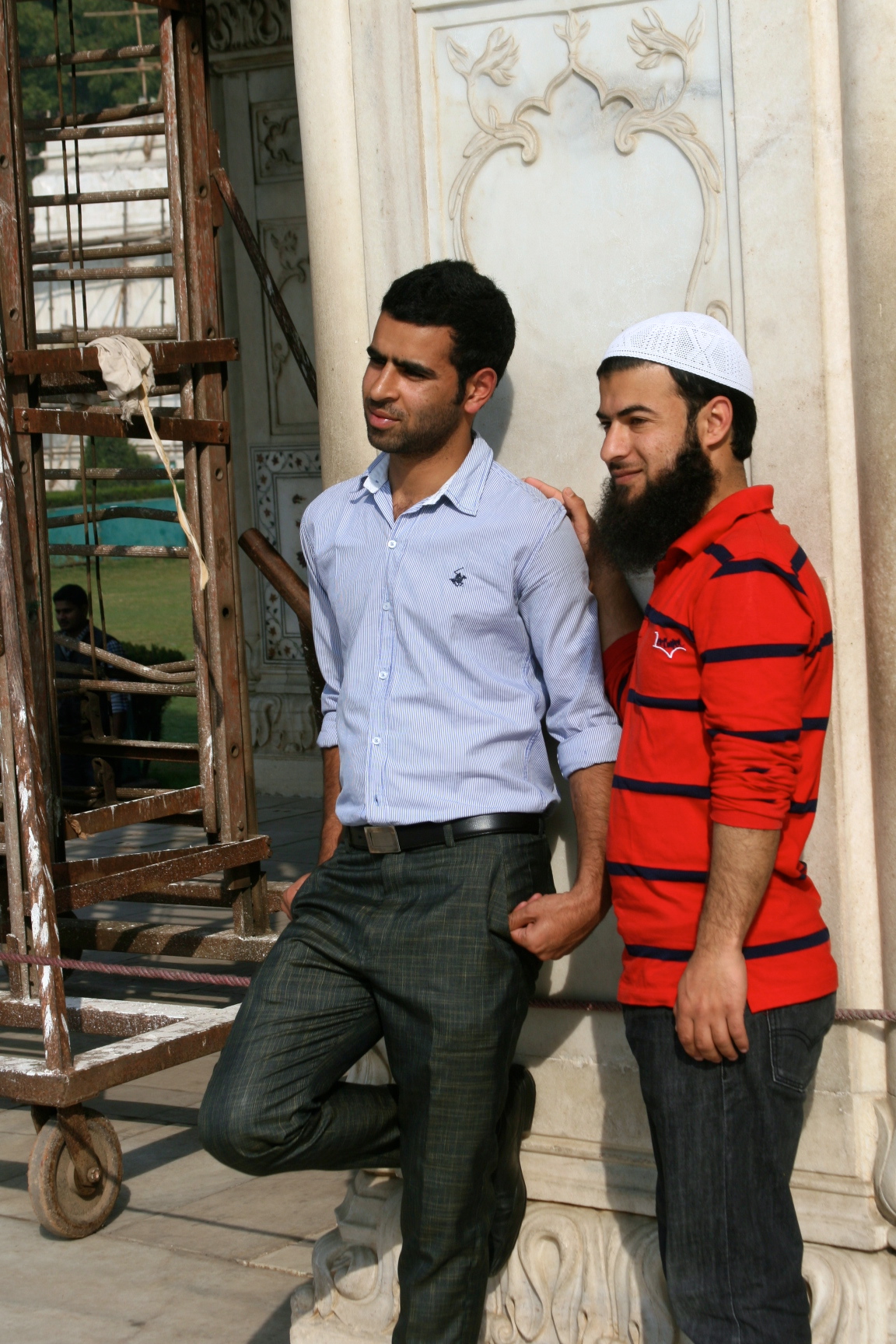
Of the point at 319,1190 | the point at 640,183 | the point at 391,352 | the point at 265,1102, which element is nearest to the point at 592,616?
the point at 391,352

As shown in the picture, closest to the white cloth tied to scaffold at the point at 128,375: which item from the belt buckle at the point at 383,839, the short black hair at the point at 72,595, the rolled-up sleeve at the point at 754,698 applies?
the belt buckle at the point at 383,839

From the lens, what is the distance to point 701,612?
7.48 feet

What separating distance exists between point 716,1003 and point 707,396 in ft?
3.10

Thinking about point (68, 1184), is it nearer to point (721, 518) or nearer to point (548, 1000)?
point (548, 1000)

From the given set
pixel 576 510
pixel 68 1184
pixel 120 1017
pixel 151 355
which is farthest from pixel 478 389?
pixel 68 1184

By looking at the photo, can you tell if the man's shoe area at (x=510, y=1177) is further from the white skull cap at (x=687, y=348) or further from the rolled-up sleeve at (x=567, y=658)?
the white skull cap at (x=687, y=348)

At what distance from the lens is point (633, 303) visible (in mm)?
2902

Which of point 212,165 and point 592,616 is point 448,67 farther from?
point 212,165

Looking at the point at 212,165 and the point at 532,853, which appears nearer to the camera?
the point at 532,853

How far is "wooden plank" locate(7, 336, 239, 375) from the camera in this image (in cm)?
426

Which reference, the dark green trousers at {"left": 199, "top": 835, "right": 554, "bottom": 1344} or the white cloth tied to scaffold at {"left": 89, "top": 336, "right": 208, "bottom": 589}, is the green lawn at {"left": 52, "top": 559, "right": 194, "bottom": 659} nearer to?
the white cloth tied to scaffold at {"left": 89, "top": 336, "right": 208, "bottom": 589}

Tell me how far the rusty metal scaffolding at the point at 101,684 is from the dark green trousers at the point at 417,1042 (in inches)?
48.8

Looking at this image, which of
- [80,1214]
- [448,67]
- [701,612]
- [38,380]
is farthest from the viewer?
[38,380]

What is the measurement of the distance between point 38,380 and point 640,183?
7.66 feet
